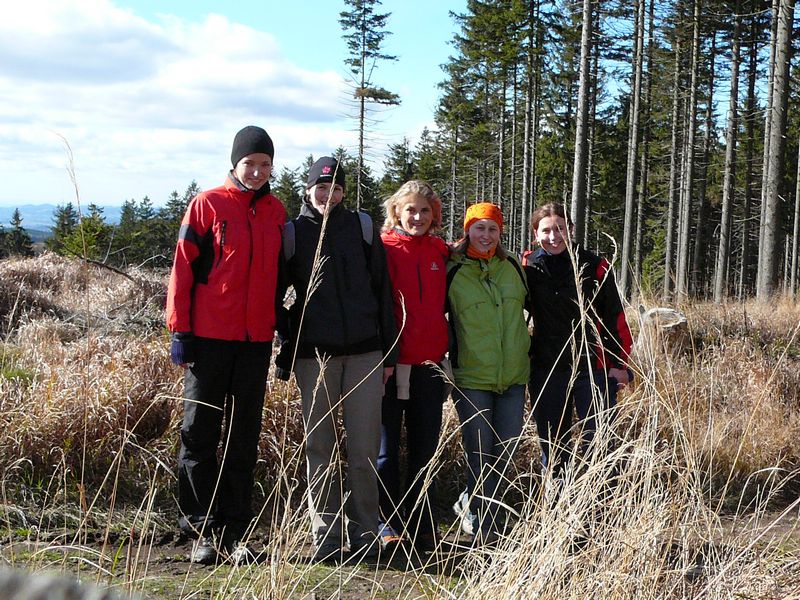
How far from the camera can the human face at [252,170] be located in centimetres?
378

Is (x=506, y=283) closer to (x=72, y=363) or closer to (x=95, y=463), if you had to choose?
(x=95, y=463)

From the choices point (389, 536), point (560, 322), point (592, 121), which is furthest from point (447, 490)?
point (592, 121)

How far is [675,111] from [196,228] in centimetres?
2641

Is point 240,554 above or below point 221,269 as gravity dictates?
below

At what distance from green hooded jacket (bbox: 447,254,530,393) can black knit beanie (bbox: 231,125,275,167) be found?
1253 millimetres

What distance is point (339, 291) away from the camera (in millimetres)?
3863

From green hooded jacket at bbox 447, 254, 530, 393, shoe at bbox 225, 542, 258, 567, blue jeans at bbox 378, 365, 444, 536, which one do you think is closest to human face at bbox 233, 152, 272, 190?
green hooded jacket at bbox 447, 254, 530, 393

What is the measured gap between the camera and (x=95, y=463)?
4645 mm

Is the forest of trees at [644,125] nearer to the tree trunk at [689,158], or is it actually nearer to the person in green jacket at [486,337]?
the tree trunk at [689,158]

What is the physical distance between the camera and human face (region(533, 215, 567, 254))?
4.20 m

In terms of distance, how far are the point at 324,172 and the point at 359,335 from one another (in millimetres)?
874

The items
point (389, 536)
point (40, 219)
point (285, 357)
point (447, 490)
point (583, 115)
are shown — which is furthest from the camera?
point (40, 219)

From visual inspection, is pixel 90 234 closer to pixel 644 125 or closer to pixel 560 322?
pixel 560 322

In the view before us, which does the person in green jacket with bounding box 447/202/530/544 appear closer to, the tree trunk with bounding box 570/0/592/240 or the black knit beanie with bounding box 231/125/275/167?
the black knit beanie with bounding box 231/125/275/167
